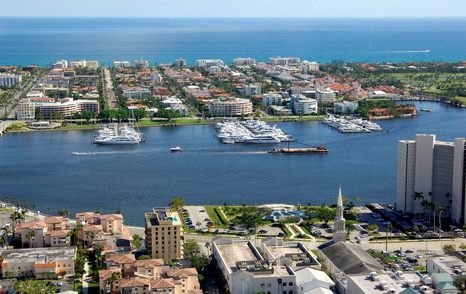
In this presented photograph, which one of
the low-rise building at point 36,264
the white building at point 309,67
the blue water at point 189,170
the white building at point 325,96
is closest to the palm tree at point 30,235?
the low-rise building at point 36,264

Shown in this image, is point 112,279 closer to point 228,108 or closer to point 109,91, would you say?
point 228,108

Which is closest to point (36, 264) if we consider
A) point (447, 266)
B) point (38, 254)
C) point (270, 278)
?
point (38, 254)

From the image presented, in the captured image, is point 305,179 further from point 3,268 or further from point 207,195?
point 3,268

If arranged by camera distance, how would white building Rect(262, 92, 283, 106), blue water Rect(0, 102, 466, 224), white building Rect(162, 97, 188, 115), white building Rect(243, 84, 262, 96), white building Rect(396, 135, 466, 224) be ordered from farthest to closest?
white building Rect(243, 84, 262, 96)
white building Rect(262, 92, 283, 106)
white building Rect(162, 97, 188, 115)
blue water Rect(0, 102, 466, 224)
white building Rect(396, 135, 466, 224)

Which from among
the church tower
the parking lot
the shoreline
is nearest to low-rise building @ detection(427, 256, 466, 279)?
the church tower

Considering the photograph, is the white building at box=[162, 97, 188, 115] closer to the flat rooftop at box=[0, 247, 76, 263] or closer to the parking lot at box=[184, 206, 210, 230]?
the parking lot at box=[184, 206, 210, 230]

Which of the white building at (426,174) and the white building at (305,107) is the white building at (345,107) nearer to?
the white building at (305,107)
